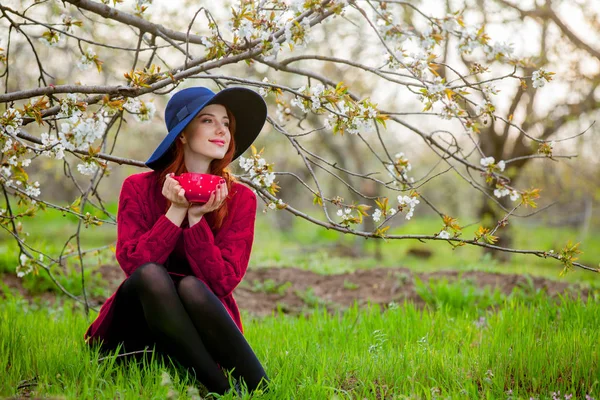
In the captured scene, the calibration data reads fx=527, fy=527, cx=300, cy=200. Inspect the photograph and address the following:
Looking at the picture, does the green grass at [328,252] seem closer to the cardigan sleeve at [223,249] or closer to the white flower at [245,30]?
the cardigan sleeve at [223,249]

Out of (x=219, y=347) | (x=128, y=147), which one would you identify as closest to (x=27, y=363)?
(x=219, y=347)

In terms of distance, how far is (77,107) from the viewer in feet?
7.52

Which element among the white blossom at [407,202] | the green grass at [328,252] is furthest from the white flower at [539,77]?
the green grass at [328,252]

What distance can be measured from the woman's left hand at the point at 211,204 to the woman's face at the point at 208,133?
27 centimetres

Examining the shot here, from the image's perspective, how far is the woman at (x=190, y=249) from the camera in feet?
7.65

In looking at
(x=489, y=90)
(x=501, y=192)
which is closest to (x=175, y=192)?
(x=489, y=90)

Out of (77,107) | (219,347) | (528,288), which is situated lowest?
(219,347)

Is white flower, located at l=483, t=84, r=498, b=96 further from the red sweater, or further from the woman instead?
the red sweater

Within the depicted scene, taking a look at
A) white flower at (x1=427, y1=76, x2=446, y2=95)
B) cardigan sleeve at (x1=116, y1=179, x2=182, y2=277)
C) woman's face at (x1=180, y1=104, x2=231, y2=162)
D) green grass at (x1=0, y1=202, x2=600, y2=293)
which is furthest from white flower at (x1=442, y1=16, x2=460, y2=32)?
cardigan sleeve at (x1=116, y1=179, x2=182, y2=277)

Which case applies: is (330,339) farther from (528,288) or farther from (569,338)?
(528,288)

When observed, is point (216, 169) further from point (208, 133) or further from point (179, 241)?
point (179, 241)

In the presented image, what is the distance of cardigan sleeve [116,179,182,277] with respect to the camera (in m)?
2.42

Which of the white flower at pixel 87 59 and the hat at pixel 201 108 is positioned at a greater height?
the white flower at pixel 87 59

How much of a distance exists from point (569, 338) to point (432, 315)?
3.50 feet
